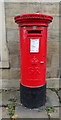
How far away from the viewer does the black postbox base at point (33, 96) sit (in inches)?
113

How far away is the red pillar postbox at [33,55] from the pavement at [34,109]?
123 millimetres

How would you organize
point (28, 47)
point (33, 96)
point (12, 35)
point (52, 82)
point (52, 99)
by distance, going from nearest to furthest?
point (28, 47) → point (33, 96) → point (52, 99) → point (12, 35) → point (52, 82)

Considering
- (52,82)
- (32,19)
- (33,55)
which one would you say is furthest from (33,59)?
(52,82)

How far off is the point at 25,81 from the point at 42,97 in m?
0.52

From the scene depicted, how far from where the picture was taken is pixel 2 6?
11.3 feet

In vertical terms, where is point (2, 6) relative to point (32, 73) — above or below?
above

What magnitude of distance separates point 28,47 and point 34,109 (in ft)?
4.34

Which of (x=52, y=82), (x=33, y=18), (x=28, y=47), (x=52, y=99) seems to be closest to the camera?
(x=33, y=18)

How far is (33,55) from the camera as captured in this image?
269 cm

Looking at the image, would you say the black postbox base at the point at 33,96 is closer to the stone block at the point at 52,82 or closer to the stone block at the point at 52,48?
the stone block at the point at 52,82

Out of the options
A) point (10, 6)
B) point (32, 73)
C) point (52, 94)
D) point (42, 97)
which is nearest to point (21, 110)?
point (42, 97)

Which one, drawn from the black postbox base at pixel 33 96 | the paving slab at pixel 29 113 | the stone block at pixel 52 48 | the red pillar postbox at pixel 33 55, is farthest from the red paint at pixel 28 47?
the stone block at pixel 52 48

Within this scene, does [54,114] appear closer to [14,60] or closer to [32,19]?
[14,60]

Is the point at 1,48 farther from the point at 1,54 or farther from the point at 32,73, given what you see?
the point at 32,73
